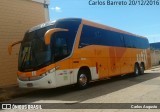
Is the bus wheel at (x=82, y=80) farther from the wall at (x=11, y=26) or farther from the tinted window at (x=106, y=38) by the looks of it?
the wall at (x=11, y=26)

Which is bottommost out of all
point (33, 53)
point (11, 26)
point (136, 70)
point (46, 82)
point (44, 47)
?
point (136, 70)

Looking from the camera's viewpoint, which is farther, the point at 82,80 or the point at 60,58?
the point at 82,80

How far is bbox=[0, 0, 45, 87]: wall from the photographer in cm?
1775

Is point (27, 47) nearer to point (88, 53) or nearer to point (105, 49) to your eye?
point (88, 53)

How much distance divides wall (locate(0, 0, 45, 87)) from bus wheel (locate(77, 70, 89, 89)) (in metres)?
5.32

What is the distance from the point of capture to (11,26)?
724 inches

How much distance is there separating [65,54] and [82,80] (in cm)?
194

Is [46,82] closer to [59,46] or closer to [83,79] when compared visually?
[59,46]

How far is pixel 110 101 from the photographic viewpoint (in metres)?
10.5

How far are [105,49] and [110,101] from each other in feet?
24.2

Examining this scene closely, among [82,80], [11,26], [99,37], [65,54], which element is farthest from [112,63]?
[11,26]

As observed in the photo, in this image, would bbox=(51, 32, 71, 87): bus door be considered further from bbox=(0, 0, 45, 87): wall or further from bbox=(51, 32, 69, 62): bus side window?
bbox=(0, 0, 45, 87): wall

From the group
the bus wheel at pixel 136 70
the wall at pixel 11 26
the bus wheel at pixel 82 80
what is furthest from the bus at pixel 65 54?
the bus wheel at pixel 136 70

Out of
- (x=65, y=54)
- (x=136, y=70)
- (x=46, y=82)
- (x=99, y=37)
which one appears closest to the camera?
(x=46, y=82)
